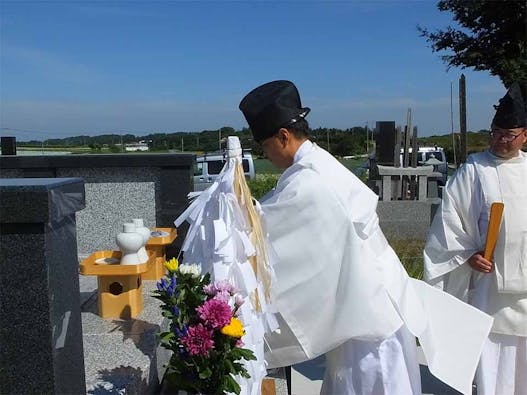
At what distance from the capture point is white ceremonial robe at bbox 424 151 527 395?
3.34 m

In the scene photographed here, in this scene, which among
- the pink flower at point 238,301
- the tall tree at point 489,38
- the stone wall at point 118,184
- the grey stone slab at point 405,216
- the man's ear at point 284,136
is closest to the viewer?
the pink flower at point 238,301

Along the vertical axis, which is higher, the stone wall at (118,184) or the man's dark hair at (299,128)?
the man's dark hair at (299,128)

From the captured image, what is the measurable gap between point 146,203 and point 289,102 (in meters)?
3.01

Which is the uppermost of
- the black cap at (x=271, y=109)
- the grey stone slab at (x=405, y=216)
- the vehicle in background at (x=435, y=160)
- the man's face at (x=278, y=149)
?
the black cap at (x=271, y=109)

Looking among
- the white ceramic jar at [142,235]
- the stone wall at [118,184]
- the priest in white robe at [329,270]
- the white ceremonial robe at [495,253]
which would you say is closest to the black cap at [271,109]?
the priest in white robe at [329,270]

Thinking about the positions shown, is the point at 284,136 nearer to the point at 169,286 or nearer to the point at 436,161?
the point at 169,286

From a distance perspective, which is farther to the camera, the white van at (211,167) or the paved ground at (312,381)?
the white van at (211,167)

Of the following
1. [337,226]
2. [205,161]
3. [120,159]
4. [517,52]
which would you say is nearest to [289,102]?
[337,226]

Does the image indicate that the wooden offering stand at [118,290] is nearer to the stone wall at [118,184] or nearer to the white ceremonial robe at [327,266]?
the white ceremonial robe at [327,266]

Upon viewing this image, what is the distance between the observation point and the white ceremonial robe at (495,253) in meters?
3.34

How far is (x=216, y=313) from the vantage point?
2064 millimetres

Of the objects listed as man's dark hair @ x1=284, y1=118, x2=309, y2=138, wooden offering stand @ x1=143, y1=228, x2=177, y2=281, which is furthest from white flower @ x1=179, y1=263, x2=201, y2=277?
wooden offering stand @ x1=143, y1=228, x2=177, y2=281

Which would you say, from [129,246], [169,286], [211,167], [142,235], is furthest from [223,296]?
[211,167]

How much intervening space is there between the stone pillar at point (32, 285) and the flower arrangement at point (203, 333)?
0.52 m
